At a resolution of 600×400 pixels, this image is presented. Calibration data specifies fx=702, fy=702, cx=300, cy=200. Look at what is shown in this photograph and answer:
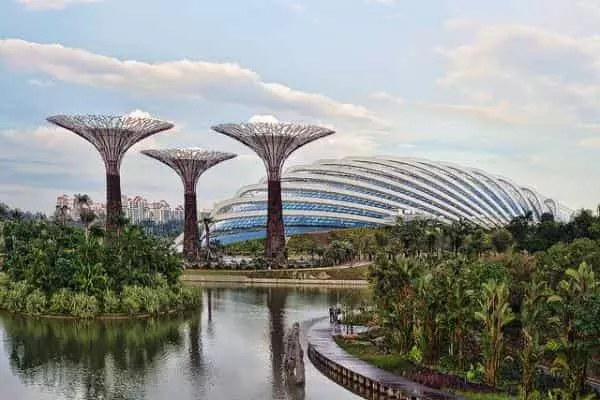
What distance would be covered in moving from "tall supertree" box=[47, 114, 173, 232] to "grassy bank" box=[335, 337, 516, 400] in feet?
161

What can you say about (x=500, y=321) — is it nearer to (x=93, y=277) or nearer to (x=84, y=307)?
(x=84, y=307)

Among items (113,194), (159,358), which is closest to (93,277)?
(159,358)

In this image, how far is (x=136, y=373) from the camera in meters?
31.9

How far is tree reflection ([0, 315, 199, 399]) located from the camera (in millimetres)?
29672

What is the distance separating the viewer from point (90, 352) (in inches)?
1431

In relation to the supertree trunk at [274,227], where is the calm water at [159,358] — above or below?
below

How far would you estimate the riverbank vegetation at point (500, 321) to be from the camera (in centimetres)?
2398

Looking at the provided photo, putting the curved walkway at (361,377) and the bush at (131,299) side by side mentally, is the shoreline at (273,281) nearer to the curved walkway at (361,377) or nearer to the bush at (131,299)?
the bush at (131,299)

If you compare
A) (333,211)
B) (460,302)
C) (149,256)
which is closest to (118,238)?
(149,256)

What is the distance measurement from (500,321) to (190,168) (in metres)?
71.1

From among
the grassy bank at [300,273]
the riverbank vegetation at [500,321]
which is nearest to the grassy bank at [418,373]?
the riverbank vegetation at [500,321]

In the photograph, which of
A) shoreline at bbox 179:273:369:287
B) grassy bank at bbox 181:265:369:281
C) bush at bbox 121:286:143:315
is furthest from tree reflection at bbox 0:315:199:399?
grassy bank at bbox 181:265:369:281

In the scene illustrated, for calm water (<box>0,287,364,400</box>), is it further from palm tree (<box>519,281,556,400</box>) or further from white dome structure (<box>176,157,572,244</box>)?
white dome structure (<box>176,157,572,244</box>)

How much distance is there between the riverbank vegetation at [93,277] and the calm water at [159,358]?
201cm
